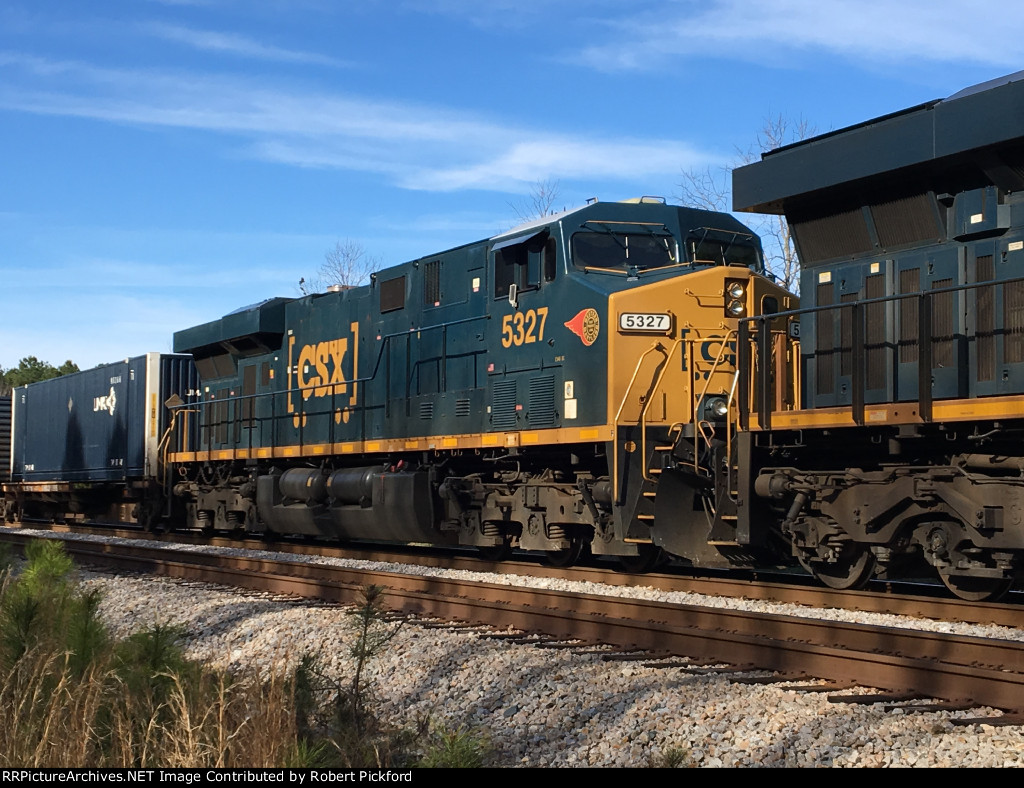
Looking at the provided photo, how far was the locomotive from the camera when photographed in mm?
11328

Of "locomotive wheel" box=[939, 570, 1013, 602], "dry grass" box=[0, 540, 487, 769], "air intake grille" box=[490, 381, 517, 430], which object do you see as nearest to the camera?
"dry grass" box=[0, 540, 487, 769]

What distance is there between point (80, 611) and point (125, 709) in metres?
1.35

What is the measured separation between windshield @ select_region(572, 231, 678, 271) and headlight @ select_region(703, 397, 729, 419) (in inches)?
74.2

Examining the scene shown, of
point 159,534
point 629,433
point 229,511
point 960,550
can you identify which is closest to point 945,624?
point 960,550

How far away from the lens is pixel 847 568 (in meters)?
9.88

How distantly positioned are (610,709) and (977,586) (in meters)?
4.26

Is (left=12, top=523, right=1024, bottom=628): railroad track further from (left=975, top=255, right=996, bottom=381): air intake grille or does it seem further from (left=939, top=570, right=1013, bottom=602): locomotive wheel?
(left=975, top=255, right=996, bottom=381): air intake grille

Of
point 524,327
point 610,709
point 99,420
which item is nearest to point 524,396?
point 524,327

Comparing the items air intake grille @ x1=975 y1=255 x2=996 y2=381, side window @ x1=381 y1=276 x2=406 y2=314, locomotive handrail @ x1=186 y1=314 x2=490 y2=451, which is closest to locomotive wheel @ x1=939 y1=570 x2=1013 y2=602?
air intake grille @ x1=975 y1=255 x2=996 y2=381

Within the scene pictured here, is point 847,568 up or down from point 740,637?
up

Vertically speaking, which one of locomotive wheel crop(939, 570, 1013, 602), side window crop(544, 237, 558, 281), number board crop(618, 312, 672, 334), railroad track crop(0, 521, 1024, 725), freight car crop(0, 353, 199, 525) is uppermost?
side window crop(544, 237, 558, 281)

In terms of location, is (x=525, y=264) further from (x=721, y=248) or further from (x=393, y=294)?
(x=393, y=294)

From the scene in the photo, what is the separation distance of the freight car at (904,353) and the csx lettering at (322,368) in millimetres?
8126

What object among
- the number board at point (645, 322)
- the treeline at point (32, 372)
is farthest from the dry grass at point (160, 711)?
the treeline at point (32, 372)
